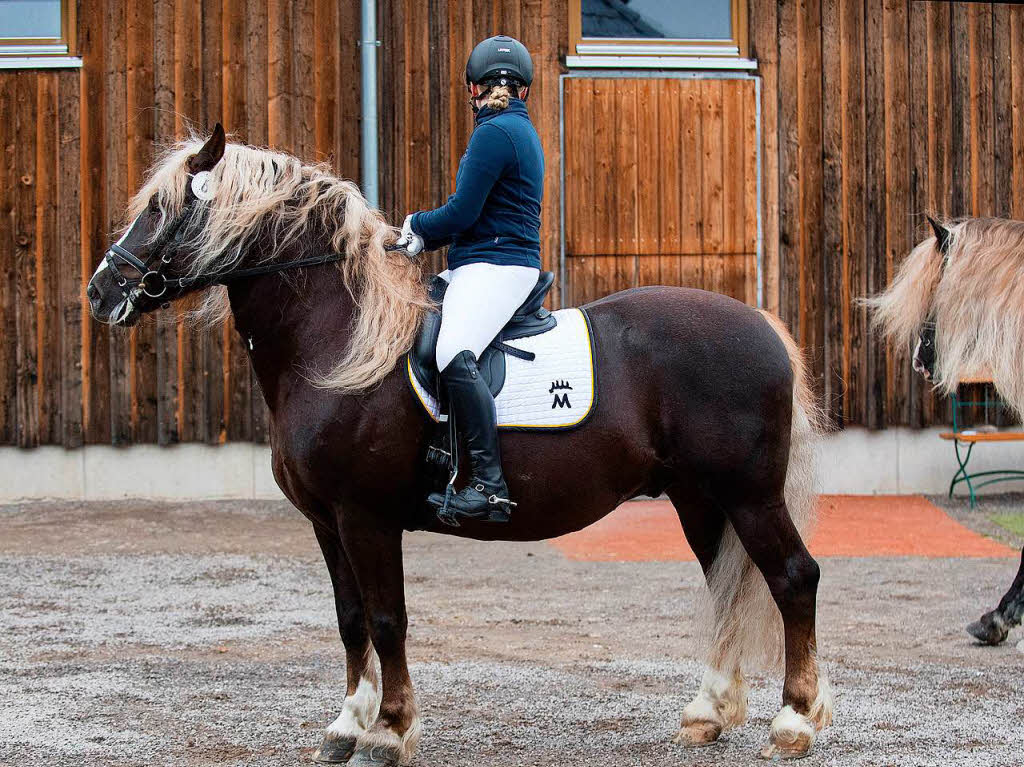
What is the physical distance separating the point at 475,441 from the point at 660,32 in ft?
26.1

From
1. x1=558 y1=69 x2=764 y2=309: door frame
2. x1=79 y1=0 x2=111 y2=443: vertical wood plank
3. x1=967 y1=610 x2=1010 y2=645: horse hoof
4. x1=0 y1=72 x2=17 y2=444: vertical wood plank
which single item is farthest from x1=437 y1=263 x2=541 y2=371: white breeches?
x1=0 y1=72 x2=17 y2=444: vertical wood plank

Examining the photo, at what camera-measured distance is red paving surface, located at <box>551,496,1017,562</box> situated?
8891 millimetres

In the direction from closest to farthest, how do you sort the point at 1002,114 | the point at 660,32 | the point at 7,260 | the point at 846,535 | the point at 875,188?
the point at 846,535, the point at 7,260, the point at 660,32, the point at 875,188, the point at 1002,114

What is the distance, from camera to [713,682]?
462cm

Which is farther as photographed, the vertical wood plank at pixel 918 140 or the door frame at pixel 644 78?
the vertical wood plank at pixel 918 140

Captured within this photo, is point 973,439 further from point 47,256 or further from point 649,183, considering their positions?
point 47,256

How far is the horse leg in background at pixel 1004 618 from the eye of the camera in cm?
609

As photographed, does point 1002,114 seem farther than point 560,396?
Yes

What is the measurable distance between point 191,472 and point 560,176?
4390 mm

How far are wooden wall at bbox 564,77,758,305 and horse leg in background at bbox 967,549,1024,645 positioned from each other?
515 cm

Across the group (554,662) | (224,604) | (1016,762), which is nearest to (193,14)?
(224,604)

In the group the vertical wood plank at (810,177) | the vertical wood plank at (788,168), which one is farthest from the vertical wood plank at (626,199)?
the vertical wood plank at (810,177)

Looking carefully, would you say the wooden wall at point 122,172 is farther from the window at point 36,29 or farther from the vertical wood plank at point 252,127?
the window at point 36,29

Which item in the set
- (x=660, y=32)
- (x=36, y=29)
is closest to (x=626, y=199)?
(x=660, y=32)
